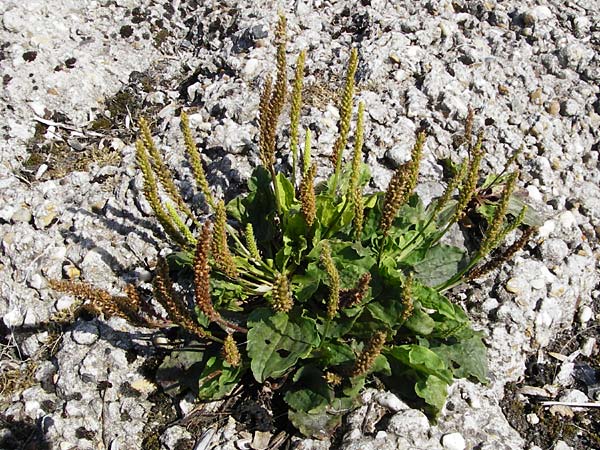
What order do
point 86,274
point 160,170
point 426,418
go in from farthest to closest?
point 86,274 → point 426,418 → point 160,170

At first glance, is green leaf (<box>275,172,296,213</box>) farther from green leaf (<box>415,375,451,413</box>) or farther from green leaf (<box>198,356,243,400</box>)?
green leaf (<box>415,375,451,413</box>)

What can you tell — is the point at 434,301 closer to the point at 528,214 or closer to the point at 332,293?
the point at 332,293

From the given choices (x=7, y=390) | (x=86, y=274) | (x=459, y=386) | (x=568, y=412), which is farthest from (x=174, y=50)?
(x=568, y=412)

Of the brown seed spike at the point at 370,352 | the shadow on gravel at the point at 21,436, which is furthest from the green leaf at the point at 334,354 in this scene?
the shadow on gravel at the point at 21,436

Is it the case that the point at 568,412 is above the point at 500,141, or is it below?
below

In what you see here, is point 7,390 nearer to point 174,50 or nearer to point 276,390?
point 276,390

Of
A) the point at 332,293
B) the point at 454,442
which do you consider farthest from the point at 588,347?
the point at 332,293

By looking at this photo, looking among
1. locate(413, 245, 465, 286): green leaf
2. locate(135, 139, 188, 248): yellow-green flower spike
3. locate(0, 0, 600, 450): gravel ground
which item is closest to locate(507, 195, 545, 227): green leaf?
locate(0, 0, 600, 450): gravel ground
